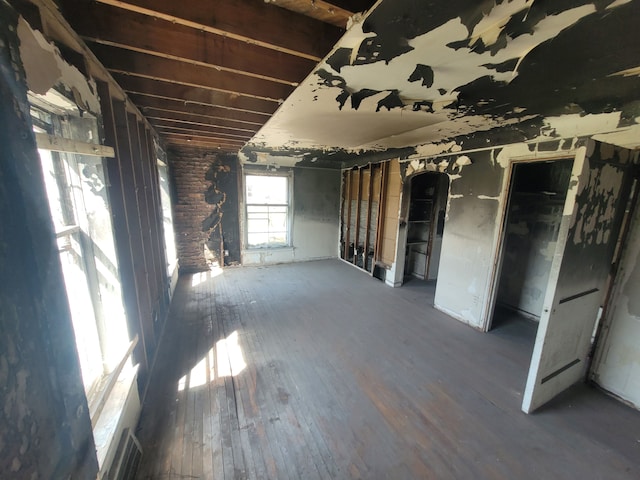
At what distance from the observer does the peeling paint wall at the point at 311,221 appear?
5.84 metres

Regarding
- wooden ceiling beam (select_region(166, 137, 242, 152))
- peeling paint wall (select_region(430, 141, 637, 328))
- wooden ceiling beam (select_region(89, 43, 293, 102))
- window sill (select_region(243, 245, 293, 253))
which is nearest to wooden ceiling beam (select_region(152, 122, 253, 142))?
wooden ceiling beam (select_region(166, 137, 242, 152))

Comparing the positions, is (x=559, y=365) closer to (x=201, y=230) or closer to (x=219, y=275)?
(x=219, y=275)

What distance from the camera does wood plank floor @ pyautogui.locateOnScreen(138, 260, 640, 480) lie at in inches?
62.8

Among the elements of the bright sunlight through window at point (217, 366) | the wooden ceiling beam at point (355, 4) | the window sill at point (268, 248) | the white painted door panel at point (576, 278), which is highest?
the wooden ceiling beam at point (355, 4)

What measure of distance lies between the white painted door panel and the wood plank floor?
33 centimetres

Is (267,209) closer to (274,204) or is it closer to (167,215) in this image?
(274,204)

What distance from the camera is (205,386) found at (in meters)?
2.20

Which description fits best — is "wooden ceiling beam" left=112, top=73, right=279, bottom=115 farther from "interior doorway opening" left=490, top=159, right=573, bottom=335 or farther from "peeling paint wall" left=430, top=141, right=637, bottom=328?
"interior doorway opening" left=490, top=159, right=573, bottom=335

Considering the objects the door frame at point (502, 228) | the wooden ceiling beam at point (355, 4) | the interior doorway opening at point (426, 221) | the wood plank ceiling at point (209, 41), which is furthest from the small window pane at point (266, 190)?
the wooden ceiling beam at point (355, 4)

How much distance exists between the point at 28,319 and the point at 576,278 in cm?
311

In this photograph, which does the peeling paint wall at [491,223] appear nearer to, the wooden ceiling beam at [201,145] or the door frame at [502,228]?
the door frame at [502,228]

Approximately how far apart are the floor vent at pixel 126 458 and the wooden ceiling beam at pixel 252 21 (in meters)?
2.30

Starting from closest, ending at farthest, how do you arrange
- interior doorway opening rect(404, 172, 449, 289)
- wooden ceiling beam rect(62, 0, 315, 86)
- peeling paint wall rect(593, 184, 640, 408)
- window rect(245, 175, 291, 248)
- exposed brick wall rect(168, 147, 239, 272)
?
wooden ceiling beam rect(62, 0, 315, 86) → peeling paint wall rect(593, 184, 640, 408) → interior doorway opening rect(404, 172, 449, 289) → exposed brick wall rect(168, 147, 239, 272) → window rect(245, 175, 291, 248)

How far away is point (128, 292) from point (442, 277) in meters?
3.74
